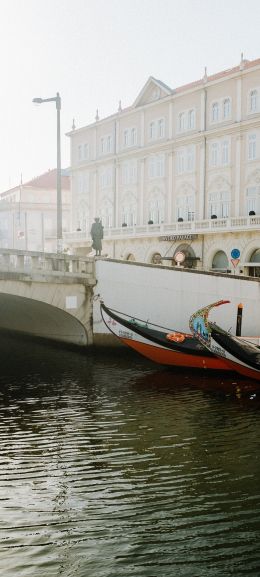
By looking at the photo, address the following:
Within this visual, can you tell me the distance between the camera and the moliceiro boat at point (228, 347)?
24.4 meters

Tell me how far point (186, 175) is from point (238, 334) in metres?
21.6

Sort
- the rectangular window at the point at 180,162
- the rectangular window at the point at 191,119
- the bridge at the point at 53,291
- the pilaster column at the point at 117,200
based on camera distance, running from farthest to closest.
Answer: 1. the pilaster column at the point at 117,200
2. the rectangular window at the point at 180,162
3. the rectangular window at the point at 191,119
4. the bridge at the point at 53,291

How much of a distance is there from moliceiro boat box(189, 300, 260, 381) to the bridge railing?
7.84m

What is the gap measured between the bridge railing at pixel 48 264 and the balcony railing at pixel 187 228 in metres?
13.0

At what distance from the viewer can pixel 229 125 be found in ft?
139

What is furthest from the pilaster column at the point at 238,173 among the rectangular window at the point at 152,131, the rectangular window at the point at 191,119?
the rectangular window at the point at 152,131

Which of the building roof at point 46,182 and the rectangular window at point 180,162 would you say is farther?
the building roof at point 46,182

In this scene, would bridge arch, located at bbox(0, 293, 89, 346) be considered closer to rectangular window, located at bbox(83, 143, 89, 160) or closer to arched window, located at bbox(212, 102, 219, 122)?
arched window, located at bbox(212, 102, 219, 122)

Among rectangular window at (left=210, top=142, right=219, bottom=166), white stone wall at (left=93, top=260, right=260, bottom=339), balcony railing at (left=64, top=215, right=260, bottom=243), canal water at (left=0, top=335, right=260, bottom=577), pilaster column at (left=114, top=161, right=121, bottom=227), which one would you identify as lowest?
canal water at (left=0, top=335, right=260, bottom=577)

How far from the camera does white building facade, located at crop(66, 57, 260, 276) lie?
41.6 meters

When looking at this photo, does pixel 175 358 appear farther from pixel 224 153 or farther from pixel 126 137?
pixel 126 137

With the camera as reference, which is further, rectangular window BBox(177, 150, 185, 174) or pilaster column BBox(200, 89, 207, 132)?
rectangular window BBox(177, 150, 185, 174)

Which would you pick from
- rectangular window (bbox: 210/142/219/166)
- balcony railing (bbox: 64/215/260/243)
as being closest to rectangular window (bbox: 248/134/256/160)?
rectangular window (bbox: 210/142/219/166)

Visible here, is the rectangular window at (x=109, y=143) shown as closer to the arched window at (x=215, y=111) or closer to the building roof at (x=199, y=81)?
the building roof at (x=199, y=81)
